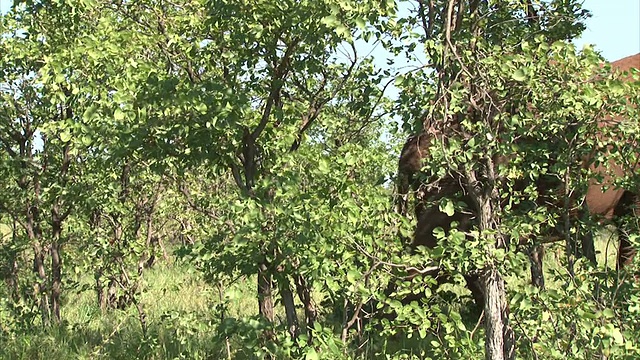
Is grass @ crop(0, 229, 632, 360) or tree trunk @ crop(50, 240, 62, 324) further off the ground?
tree trunk @ crop(50, 240, 62, 324)

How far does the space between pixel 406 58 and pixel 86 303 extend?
767cm

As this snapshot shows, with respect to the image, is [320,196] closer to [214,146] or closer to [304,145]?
[304,145]

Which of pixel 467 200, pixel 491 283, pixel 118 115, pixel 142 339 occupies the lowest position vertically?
pixel 142 339

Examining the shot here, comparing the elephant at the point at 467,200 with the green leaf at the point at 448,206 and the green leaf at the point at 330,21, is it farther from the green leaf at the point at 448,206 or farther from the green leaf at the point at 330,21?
the green leaf at the point at 330,21

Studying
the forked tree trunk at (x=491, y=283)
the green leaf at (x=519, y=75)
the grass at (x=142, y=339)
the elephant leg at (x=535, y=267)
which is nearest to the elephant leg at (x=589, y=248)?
the grass at (x=142, y=339)

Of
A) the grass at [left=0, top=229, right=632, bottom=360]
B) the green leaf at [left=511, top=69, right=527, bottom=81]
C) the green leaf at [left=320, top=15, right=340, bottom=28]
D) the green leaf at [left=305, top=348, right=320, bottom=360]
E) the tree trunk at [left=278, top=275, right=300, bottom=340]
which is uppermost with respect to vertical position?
the green leaf at [left=320, top=15, right=340, bottom=28]

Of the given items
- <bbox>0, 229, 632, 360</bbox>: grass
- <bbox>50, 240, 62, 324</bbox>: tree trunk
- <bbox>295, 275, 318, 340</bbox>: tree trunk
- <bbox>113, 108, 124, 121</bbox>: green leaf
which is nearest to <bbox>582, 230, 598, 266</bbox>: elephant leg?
<bbox>0, 229, 632, 360</bbox>: grass

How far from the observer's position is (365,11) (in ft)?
11.8

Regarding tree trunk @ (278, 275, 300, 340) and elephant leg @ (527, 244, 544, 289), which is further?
elephant leg @ (527, 244, 544, 289)

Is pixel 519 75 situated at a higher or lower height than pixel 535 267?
higher

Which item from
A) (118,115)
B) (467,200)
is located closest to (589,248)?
(467,200)

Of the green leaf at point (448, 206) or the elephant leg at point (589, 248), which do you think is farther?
the elephant leg at point (589, 248)

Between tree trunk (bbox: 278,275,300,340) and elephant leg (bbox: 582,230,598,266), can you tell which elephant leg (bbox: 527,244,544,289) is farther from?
tree trunk (bbox: 278,275,300,340)

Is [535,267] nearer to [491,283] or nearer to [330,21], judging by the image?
[491,283]
